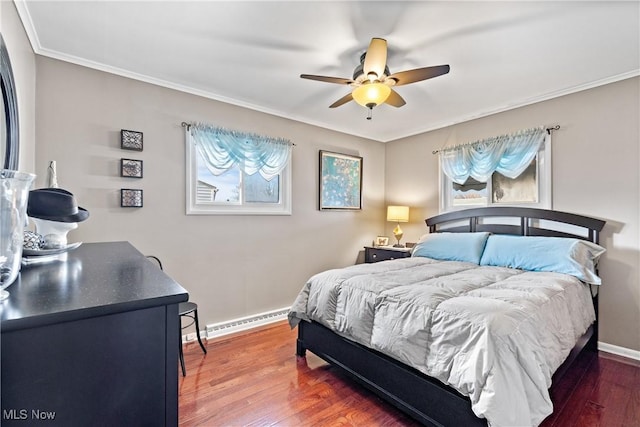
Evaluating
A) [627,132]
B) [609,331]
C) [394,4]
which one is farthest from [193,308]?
[627,132]

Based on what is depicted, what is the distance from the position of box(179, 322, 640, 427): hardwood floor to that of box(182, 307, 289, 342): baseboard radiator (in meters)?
0.25

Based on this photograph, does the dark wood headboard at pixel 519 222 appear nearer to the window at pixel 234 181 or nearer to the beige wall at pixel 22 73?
the window at pixel 234 181

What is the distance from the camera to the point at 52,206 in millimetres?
1229

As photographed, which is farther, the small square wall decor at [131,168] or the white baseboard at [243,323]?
the white baseboard at [243,323]

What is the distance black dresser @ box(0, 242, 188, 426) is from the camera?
59cm

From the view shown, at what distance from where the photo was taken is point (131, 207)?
2.66 meters

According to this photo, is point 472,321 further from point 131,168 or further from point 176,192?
point 131,168

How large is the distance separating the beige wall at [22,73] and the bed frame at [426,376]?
239cm

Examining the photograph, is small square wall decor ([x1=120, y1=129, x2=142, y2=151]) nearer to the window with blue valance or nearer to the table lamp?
the table lamp

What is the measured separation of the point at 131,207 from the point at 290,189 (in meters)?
1.69

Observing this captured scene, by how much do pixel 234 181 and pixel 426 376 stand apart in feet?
8.54

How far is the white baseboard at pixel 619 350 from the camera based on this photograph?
264cm

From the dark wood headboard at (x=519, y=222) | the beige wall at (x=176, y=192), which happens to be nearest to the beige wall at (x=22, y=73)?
the beige wall at (x=176, y=192)

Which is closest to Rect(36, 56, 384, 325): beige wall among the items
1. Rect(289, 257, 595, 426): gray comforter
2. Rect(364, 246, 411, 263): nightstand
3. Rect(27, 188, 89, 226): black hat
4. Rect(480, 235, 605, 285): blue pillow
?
Rect(364, 246, 411, 263): nightstand
